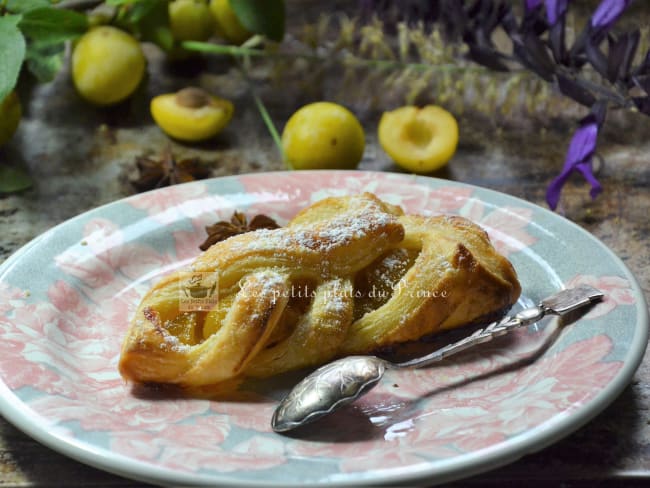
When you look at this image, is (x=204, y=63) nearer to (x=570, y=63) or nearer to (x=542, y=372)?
(x=570, y=63)

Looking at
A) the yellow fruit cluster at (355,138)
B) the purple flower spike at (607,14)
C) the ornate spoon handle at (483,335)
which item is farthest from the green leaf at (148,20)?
the ornate spoon handle at (483,335)

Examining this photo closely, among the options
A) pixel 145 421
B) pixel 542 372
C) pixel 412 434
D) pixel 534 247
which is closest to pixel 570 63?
pixel 534 247

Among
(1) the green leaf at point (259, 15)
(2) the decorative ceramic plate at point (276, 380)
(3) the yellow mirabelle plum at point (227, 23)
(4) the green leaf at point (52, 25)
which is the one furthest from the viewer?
(3) the yellow mirabelle plum at point (227, 23)

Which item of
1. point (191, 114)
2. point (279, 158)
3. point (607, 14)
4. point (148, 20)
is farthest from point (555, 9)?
point (148, 20)

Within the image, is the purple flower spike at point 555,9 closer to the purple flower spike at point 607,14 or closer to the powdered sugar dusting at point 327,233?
the purple flower spike at point 607,14

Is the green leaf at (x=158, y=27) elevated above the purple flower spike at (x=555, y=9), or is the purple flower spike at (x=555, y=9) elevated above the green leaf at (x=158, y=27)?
the purple flower spike at (x=555, y=9)

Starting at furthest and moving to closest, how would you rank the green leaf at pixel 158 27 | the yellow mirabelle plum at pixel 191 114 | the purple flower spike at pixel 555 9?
the green leaf at pixel 158 27 → the yellow mirabelle plum at pixel 191 114 → the purple flower spike at pixel 555 9

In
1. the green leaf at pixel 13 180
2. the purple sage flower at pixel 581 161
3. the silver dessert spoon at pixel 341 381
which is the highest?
the purple sage flower at pixel 581 161

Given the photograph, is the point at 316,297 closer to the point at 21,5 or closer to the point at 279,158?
the point at 279,158
